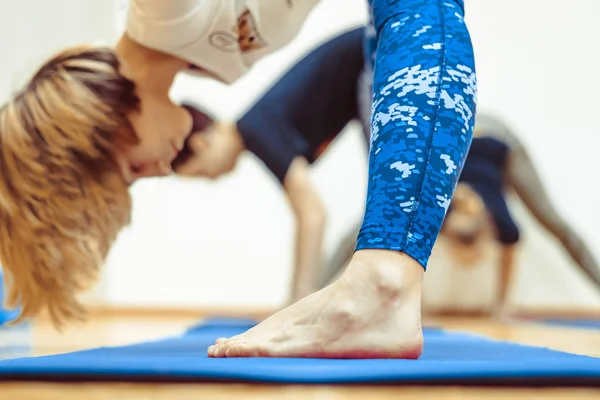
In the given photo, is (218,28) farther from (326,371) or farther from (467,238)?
(467,238)

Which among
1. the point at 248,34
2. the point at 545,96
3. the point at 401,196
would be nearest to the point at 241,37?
the point at 248,34

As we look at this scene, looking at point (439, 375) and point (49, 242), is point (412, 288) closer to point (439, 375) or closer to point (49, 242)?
point (439, 375)

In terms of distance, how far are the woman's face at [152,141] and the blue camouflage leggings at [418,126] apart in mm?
450

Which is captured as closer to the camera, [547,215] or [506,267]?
[547,215]

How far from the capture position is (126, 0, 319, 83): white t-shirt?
0.76m

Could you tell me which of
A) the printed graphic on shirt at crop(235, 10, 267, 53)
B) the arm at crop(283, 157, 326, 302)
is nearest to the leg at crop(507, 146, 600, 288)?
the arm at crop(283, 157, 326, 302)

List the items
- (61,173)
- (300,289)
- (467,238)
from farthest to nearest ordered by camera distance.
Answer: (467,238) < (300,289) < (61,173)

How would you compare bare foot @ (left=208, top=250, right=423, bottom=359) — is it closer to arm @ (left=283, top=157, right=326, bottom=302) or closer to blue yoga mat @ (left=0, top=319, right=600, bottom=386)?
blue yoga mat @ (left=0, top=319, right=600, bottom=386)

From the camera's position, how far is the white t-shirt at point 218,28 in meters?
0.76

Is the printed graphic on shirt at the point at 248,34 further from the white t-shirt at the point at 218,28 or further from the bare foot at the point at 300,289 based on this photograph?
the bare foot at the point at 300,289

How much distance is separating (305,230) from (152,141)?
3.33 ft

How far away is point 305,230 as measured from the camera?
6.56 ft

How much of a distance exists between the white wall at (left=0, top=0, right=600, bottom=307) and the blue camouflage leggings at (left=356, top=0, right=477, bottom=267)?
2584mm

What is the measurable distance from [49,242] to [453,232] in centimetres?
240
